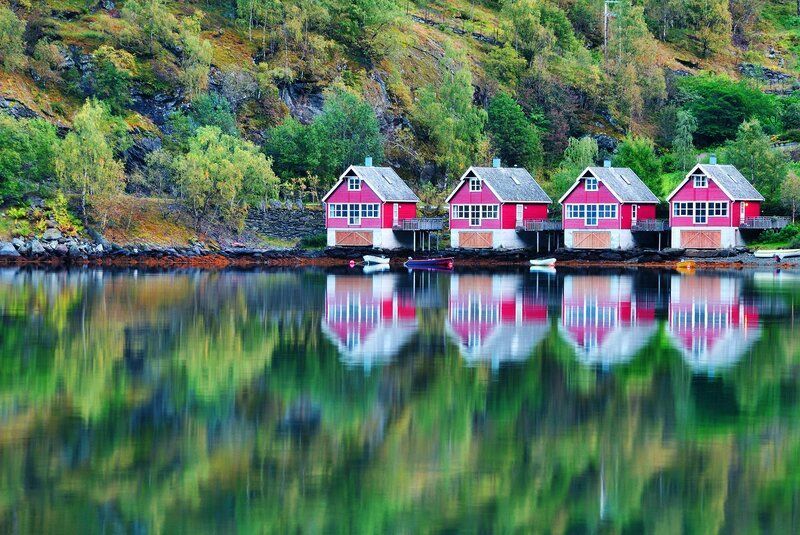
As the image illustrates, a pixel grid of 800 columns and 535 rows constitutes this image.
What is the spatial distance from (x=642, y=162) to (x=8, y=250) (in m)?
45.0

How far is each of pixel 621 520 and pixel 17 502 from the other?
28.7 feet

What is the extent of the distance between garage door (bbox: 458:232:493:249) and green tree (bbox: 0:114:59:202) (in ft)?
87.4

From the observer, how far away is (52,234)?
74938mm

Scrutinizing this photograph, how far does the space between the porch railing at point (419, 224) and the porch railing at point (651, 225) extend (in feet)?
42.1

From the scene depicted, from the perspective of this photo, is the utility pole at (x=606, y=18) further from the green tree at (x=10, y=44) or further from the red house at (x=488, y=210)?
the green tree at (x=10, y=44)

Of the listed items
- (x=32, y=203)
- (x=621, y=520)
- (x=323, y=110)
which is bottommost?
(x=621, y=520)

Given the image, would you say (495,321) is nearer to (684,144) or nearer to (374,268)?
(374,268)

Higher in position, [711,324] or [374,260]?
[374,260]

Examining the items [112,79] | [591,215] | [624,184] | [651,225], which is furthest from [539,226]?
[112,79]

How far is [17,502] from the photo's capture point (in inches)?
743

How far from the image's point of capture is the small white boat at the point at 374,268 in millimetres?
75925

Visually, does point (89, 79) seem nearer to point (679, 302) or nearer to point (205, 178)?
point (205, 178)

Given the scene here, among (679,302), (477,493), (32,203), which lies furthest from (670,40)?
(477,493)

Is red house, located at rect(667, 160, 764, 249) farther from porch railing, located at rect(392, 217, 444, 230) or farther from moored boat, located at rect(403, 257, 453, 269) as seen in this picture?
porch railing, located at rect(392, 217, 444, 230)
